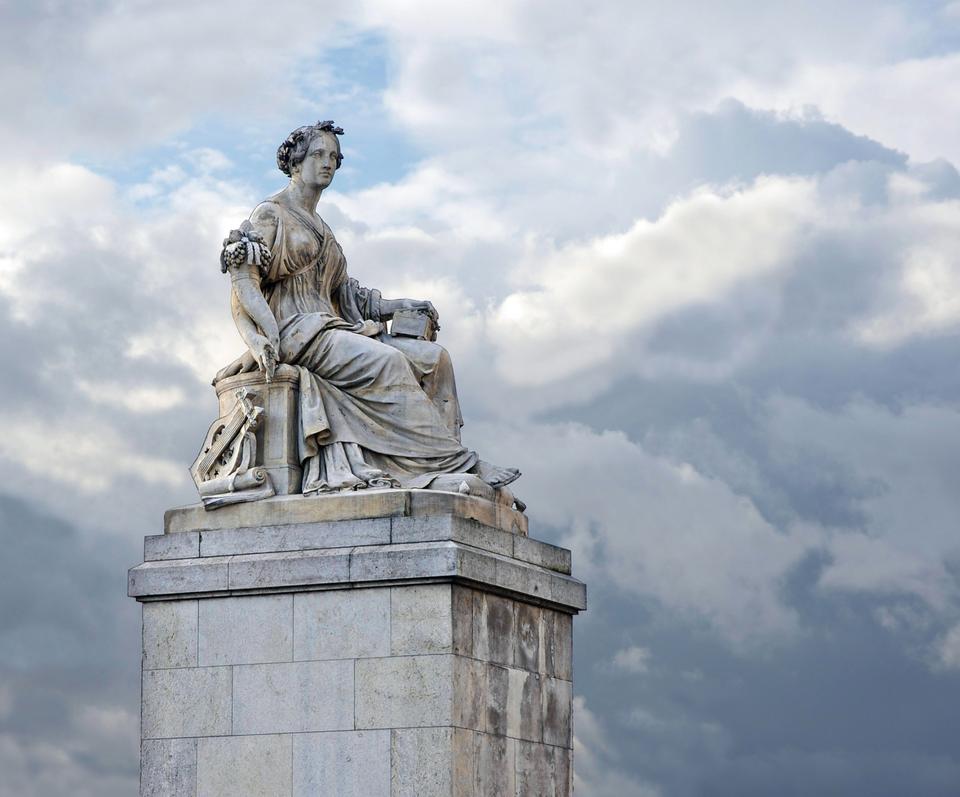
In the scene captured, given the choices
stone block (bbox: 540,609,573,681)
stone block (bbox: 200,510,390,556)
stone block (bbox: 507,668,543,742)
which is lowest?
stone block (bbox: 507,668,543,742)

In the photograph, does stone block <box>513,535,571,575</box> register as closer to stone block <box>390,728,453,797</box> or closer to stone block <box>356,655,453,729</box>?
stone block <box>356,655,453,729</box>

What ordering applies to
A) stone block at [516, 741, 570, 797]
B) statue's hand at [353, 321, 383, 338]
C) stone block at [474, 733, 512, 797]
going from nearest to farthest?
stone block at [474, 733, 512, 797] → stone block at [516, 741, 570, 797] → statue's hand at [353, 321, 383, 338]

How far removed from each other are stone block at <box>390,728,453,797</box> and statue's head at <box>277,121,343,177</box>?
6439 millimetres

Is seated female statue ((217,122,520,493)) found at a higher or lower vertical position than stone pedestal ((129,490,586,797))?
higher

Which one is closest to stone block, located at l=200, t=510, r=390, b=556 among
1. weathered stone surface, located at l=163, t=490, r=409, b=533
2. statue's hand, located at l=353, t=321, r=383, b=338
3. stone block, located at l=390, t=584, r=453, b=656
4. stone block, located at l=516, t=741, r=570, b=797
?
weathered stone surface, located at l=163, t=490, r=409, b=533

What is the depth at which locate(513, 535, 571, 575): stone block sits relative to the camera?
18453mm

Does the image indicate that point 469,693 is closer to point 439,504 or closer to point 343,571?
point 343,571

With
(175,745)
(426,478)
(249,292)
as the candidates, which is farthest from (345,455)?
(175,745)

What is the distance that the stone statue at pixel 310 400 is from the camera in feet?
60.0

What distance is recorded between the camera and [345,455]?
1827 cm

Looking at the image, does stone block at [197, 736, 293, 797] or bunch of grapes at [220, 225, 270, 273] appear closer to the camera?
stone block at [197, 736, 293, 797]

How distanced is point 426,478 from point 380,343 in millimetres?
1647

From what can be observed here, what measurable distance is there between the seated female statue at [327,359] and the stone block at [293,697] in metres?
1.81

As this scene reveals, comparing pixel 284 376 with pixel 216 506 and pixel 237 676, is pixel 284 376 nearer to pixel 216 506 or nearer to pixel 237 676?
pixel 216 506
